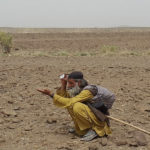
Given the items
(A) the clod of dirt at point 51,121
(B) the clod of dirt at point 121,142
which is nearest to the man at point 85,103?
(B) the clod of dirt at point 121,142

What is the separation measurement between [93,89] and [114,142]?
886 millimetres

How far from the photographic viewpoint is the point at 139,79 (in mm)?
10234

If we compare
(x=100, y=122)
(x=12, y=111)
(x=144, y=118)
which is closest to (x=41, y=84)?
(x=12, y=111)

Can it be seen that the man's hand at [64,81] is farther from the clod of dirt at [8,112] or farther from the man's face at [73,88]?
the clod of dirt at [8,112]

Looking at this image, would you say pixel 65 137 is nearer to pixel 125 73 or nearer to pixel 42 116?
pixel 42 116

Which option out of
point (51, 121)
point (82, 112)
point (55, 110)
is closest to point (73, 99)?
point (82, 112)

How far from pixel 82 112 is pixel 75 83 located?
19.6 inches

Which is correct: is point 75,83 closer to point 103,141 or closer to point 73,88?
point 73,88

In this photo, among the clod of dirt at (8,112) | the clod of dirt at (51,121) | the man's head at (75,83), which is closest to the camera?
the man's head at (75,83)

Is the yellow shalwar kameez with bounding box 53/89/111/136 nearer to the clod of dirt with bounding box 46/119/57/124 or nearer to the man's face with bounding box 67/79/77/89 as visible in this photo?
the man's face with bounding box 67/79/77/89

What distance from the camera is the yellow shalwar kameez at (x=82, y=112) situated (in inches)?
203

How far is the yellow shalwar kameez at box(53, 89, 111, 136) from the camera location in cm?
516

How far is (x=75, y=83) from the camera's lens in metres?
5.41

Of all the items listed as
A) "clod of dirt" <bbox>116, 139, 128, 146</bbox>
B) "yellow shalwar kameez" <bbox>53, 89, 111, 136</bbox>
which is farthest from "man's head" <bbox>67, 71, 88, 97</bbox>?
"clod of dirt" <bbox>116, 139, 128, 146</bbox>
